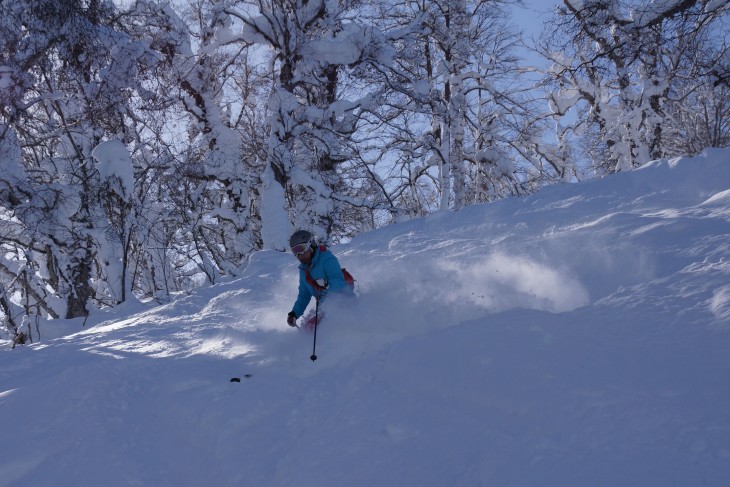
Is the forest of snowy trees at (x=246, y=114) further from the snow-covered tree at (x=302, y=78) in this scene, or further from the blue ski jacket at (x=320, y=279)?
the blue ski jacket at (x=320, y=279)

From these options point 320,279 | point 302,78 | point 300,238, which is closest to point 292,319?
point 320,279

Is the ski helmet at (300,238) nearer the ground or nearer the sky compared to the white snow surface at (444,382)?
nearer the sky

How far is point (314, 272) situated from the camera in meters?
5.76

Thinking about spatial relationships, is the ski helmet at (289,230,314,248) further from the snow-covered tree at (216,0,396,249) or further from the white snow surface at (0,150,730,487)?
the snow-covered tree at (216,0,396,249)

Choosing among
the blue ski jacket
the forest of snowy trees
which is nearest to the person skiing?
the blue ski jacket

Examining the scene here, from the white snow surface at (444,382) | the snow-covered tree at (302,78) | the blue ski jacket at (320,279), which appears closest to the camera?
the white snow surface at (444,382)

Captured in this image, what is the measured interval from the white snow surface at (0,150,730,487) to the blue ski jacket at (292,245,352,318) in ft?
0.67

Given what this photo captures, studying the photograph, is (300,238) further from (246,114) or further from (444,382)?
(246,114)

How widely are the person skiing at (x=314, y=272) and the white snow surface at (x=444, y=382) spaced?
21cm

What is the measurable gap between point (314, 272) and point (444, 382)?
8.74 feet

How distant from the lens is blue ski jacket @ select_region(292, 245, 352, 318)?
18.5 feet

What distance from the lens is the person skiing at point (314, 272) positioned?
18.5ft

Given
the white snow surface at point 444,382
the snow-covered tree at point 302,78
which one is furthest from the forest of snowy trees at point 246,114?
the white snow surface at point 444,382

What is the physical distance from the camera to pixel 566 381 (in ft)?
9.64
